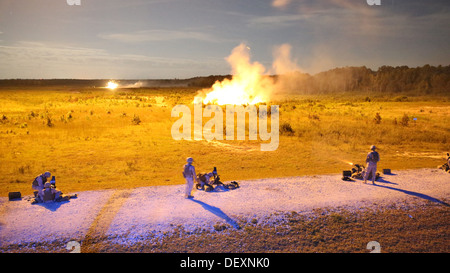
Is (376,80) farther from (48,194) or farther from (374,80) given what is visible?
(48,194)

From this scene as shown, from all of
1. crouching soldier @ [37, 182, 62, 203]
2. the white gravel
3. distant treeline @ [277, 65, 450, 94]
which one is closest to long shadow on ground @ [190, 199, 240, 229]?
the white gravel

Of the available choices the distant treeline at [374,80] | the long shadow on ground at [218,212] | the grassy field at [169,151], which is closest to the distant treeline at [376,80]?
the distant treeline at [374,80]

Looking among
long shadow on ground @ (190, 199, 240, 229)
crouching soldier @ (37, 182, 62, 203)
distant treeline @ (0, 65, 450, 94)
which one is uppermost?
distant treeline @ (0, 65, 450, 94)

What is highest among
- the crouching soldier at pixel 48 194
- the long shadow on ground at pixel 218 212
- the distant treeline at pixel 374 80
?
the distant treeline at pixel 374 80

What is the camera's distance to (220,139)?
2294 centimetres

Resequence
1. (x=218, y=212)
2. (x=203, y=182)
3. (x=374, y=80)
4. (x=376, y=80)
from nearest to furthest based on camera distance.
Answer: (x=218, y=212) < (x=203, y=182) < (x=376, y=80) < (x=374, y=80)

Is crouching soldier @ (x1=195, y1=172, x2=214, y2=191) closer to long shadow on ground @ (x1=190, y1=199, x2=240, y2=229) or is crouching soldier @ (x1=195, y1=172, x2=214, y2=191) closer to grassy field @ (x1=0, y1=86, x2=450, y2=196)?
long shadow on ground @ (x1=190, y1=199, x2=240, y2=229)

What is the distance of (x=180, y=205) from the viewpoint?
377 inches

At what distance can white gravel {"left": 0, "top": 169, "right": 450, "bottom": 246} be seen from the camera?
8.22 meters

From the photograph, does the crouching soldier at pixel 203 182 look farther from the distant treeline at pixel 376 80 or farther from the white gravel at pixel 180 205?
the distant treeline at pixel 376 80

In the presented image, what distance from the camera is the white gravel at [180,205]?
822 centimetres

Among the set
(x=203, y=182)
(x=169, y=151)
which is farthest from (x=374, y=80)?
(x=203, y=182)
